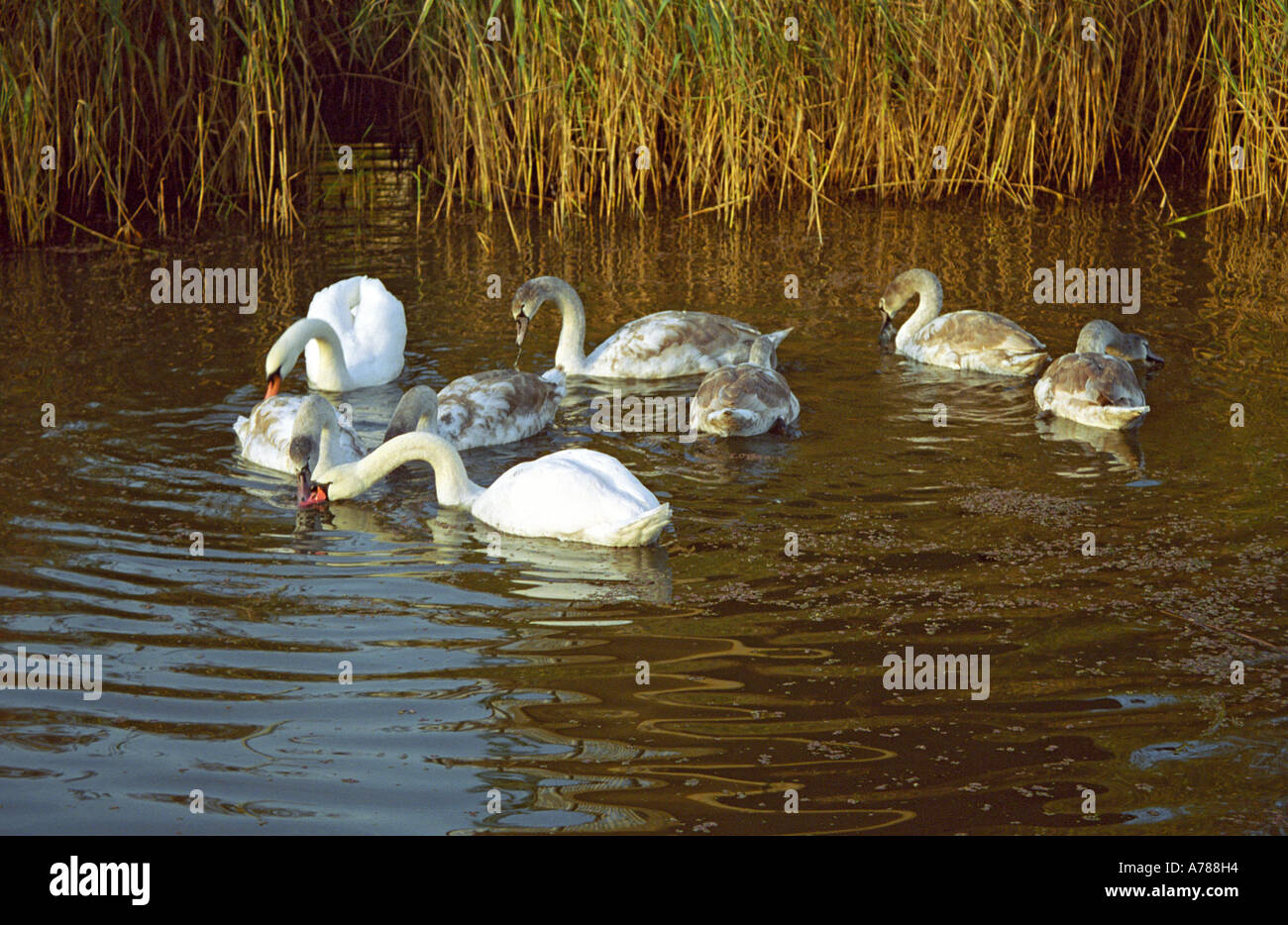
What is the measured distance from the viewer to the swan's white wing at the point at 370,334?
9.93 meters

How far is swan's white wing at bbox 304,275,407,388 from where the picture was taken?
9930mm

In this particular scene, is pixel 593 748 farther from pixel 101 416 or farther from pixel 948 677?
pixel 101 416

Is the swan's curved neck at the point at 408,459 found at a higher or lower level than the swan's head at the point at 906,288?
lower

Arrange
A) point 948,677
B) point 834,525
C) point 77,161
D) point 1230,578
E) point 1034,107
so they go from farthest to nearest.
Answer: point 1034,107, point 77,161, point 834,525, point 1230,578, point 948,677

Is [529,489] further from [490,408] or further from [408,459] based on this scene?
[490,408]

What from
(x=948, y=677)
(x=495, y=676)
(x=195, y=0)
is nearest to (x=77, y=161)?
(x=195, y=0)

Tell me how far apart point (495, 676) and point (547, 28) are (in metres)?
8.39

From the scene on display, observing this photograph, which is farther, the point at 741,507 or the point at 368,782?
the point at 741,507

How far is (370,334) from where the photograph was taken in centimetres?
998

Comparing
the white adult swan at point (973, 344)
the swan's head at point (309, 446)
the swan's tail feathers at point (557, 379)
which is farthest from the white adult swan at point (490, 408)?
the white adult swan at point (973, 344)

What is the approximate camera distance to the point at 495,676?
5.57 metres

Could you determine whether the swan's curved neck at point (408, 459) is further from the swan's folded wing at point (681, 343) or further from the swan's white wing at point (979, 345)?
the swan's white wing at point (979, 345)

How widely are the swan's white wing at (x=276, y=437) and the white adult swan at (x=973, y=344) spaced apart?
12.6 ft

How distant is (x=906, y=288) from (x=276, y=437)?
15.5 ft
